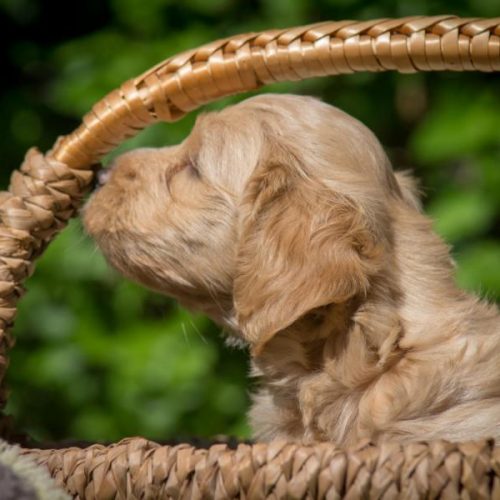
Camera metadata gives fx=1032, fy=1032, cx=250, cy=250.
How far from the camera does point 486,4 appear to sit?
146 inches

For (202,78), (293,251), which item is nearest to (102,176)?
(202,78)

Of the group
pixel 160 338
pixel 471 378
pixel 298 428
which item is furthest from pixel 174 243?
pixel 160 338

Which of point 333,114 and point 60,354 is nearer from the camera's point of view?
point 333,114

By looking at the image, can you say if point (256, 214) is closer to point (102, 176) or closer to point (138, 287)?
point (102, 176)

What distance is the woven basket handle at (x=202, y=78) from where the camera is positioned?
79.3 inches

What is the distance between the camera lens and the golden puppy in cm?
208

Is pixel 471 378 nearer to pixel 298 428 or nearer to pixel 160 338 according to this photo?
pixel 298 428

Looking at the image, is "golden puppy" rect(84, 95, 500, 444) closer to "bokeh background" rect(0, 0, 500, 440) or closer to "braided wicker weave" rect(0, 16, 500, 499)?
"braided wicker weave" rect(0, 16, 500, 499)

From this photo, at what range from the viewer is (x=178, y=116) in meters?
2.29

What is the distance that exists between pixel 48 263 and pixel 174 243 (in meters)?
1.60

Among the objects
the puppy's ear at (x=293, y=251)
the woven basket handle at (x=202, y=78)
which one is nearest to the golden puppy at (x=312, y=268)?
the puppy's ear at (x=293, y=251)

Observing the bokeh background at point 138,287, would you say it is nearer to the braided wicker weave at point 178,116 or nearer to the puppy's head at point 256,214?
the puppy's head at point 256,214

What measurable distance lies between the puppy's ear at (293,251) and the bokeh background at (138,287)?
4.54ft

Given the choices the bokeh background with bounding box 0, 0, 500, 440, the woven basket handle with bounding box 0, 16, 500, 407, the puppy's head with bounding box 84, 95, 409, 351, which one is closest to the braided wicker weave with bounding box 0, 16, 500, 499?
the woven basket handle with bounding box 0, 16, 500, 407
